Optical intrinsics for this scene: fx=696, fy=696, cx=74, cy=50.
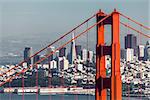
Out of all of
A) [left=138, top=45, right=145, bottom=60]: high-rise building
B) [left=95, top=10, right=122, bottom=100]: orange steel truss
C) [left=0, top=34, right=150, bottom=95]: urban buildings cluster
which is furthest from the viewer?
[left=138, top=45, right=145, bottom=60]: high-rise building

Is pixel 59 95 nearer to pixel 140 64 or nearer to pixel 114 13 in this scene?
pixel 140 64

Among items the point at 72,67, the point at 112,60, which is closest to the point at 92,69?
the point at 72,67

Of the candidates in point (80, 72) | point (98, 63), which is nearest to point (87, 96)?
point (80, 72)

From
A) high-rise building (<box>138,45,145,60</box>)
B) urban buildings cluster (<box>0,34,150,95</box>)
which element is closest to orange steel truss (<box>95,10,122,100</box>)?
urban buildings cluster (<box>0,34,150,95</box>)

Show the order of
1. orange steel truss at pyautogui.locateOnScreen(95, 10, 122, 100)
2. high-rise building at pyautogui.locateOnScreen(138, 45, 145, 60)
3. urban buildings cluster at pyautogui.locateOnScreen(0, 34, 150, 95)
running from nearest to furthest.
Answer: orange steel truss at pyautogui.locateOnScreen(95, 10, 122, 100)
urban buildings cluster at pyautogui.locateOnScreen(0, 34, 150, 95)
high-rise building at pyautogui.locateOnScreen(138, 45, 145, 60)

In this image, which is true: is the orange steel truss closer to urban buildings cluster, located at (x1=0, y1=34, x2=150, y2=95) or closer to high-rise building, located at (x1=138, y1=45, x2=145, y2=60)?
urban buildings cluster, located at (x1=0, y1=34, x2=150, y2=95)

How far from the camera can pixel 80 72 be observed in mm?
25406

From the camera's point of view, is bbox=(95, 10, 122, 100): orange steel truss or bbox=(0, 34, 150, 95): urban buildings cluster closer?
bbox=(95, 10, 122, 100): orange steel truss

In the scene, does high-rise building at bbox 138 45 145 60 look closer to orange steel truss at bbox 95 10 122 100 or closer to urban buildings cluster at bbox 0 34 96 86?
urban buildings cluster at bbox 0 34 96 86

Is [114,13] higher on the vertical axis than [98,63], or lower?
higher

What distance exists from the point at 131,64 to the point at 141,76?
3.62ft

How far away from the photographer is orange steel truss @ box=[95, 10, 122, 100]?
28.9ft

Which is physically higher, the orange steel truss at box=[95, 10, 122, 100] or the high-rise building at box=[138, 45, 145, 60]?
the high-rise building at box=[138, 45, 145, 60]

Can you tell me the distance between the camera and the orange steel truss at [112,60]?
8797 millimetres
